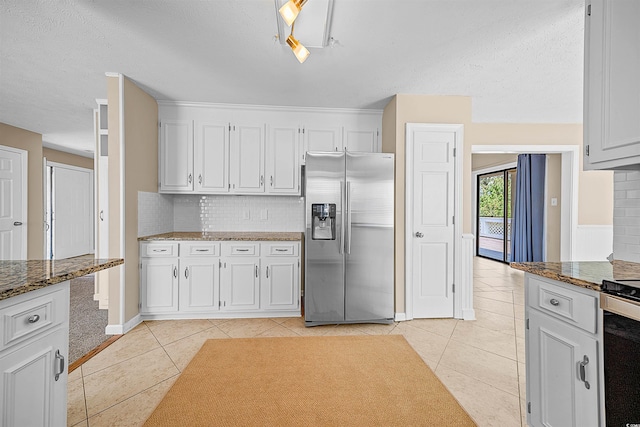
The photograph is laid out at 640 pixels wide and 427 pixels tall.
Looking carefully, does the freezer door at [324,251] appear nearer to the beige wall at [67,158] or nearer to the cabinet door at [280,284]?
the cabinet door at [280,284]

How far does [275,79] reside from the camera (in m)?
3.02

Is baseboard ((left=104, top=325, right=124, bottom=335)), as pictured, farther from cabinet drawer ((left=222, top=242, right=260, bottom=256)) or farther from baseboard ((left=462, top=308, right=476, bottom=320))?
baseboard ((left=462, top=308, right=476, bottom=320))

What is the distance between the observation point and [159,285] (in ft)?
10.8

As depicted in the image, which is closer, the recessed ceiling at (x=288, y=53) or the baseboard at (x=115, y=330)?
the recessed ceiling at (x=288, y=53)

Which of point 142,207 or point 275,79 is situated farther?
point 142,207

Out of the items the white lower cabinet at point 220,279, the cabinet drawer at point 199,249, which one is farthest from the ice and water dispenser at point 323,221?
the cabinet drawer at point 199,249

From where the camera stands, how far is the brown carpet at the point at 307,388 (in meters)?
1.77

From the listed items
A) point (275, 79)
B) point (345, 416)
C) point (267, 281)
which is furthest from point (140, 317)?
point (275, 79)

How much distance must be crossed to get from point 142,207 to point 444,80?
11.1ft

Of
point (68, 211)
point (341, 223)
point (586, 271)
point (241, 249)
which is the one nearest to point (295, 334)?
point (241, 249)

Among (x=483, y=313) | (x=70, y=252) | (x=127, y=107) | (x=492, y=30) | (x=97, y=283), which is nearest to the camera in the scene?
(x=492, y=30)

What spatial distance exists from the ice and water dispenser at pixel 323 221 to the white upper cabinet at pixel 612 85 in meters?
2.07

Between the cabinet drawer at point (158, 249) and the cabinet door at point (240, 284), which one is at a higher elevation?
the cabinet drawer at point (158, 249)

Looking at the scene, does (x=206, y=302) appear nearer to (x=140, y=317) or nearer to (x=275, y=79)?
(x=140, y=317)
